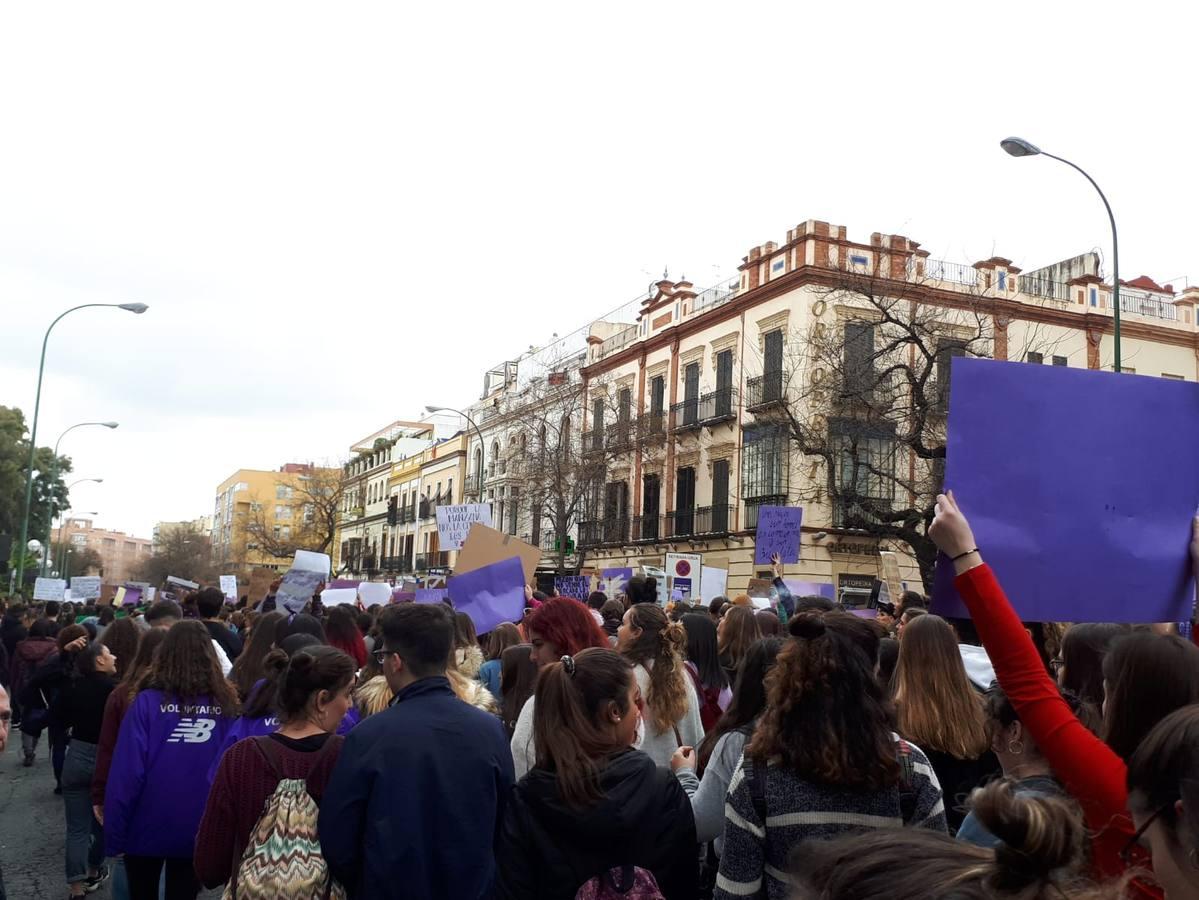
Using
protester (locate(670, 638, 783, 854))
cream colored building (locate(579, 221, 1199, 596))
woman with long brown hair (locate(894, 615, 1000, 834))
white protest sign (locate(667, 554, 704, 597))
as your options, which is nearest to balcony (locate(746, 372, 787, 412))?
cream colored building (locate(579, 221, 1199, 596))

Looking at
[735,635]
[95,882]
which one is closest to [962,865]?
[735,635]

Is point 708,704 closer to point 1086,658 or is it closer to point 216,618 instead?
point 1086,658

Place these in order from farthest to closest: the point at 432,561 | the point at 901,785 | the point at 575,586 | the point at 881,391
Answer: the point at 432,561
the point at 881,391
the point at 575,586
the point at 901,785

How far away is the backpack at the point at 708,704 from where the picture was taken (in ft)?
20.2

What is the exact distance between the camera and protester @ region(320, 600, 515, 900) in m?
3.66

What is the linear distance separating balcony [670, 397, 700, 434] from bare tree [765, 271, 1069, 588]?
191 inches

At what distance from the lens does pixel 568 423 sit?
Answer: 42750 mm

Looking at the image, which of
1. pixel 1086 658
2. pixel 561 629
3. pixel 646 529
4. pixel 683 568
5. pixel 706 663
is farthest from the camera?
pixel 646 529

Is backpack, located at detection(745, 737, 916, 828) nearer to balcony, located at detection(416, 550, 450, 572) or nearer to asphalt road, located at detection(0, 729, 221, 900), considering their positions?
asphalt road, located at detection(0, 729, 221, 900)

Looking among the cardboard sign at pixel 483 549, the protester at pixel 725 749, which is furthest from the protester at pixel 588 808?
the cardboard sign at pixel 483 549

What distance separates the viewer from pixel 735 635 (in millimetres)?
6891

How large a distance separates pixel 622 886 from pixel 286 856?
121cm

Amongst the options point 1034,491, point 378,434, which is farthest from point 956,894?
point 378,434

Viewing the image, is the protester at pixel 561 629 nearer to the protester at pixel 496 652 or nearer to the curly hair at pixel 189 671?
the curly hair at pixel 189 671
